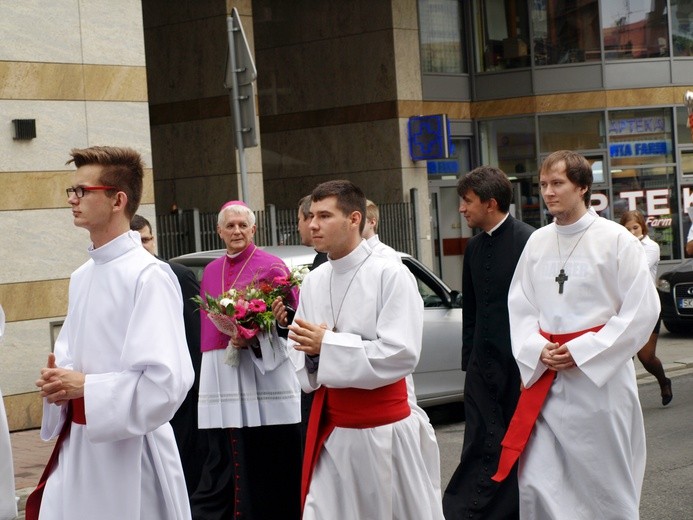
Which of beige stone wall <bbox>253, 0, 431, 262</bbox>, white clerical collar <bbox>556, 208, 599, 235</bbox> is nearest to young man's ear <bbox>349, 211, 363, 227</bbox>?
white clerical collar <bbox>556, 208, 599, 235</bbox>

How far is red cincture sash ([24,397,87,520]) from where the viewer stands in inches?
178

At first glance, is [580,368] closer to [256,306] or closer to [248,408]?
[256,306]

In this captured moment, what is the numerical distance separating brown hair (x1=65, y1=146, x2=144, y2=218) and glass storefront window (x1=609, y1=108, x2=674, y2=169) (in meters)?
21.1

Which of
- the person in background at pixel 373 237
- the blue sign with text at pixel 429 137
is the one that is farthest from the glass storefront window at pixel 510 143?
the person in background at pixel 373 237

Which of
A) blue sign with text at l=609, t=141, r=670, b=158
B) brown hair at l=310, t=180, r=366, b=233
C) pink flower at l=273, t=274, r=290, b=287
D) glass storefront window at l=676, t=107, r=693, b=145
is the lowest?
pink flower at l=273, t=274, r=290, b=287

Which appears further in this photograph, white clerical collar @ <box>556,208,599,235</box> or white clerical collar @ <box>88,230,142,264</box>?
white clerical collar @ <box>556,208,599,235</box>

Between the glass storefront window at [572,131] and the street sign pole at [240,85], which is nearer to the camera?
the street sign pole at [240,85]

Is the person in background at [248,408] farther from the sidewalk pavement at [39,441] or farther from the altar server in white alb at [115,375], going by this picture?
the altar server in white alb at [115,375]

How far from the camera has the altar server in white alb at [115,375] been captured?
14.4 ft

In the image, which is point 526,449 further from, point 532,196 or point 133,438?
point 532,196

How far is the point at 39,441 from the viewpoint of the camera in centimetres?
1193

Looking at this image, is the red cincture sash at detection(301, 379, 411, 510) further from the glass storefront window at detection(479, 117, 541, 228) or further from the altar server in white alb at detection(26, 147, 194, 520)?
the glass storefront window at detection(479, 117, 541, 228)

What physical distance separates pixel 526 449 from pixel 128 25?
8716 mm

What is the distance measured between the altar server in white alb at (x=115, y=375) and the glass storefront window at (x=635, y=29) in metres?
21.3
